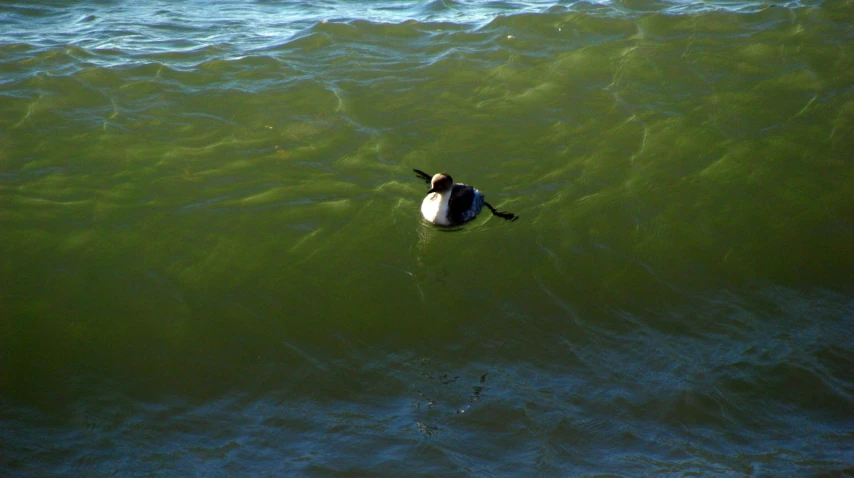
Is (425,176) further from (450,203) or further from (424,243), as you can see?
(424,243)

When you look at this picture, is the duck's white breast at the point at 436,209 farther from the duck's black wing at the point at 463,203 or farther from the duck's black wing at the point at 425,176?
the duck's black wing at the point at 425,176

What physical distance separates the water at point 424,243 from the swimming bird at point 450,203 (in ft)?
0.61

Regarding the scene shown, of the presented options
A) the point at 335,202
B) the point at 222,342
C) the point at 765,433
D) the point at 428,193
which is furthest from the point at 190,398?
the point at 765,433

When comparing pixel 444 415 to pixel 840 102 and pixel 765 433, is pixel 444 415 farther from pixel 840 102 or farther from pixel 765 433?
pixel 840 102

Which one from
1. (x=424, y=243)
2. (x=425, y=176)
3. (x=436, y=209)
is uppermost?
(x=425, y=176)

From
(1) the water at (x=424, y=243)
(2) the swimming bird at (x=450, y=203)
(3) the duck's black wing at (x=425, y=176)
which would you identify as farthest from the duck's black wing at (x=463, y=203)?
(3) the duck's black wing at (x=425, y=176)

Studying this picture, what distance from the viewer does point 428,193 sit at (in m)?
8.84

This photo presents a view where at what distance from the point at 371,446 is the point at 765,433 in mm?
3061

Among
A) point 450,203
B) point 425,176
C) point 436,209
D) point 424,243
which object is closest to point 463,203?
point 450,203

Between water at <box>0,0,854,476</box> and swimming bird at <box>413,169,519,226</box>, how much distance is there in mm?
186

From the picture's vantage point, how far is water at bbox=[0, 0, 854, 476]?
232 inches

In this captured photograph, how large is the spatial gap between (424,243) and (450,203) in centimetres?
52

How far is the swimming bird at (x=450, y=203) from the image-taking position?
825 cm

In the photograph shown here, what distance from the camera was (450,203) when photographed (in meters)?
8.24
